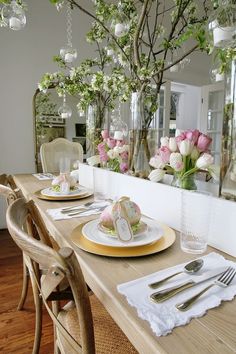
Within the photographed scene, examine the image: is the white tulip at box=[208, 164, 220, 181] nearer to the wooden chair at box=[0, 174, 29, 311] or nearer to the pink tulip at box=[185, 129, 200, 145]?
the pink tulip at box=[185, 129, 200, 145]

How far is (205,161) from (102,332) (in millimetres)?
616

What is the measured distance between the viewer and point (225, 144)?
0.82 metres

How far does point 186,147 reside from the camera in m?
0.87

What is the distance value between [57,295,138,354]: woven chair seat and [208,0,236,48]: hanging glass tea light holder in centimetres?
100

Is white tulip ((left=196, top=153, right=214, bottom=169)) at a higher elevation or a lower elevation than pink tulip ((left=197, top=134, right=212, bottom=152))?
lower

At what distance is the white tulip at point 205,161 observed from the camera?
83cm

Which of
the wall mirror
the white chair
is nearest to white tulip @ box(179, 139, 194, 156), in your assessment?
the wall mirror

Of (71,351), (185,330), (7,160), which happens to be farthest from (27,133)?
(185,330)

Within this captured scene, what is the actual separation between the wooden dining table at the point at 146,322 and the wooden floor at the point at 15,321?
2.91ft

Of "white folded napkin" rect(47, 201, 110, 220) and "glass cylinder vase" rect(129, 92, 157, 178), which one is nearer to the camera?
"white folded napkin" rect(47, 201, 110, 220)

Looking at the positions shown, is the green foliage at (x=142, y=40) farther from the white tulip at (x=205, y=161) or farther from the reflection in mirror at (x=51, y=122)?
the reflection in mirror at (x=51, y=122)

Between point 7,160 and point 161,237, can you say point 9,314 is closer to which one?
point 161,237

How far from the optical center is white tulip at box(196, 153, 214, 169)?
0.83 m

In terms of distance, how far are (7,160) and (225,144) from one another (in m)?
2.82
